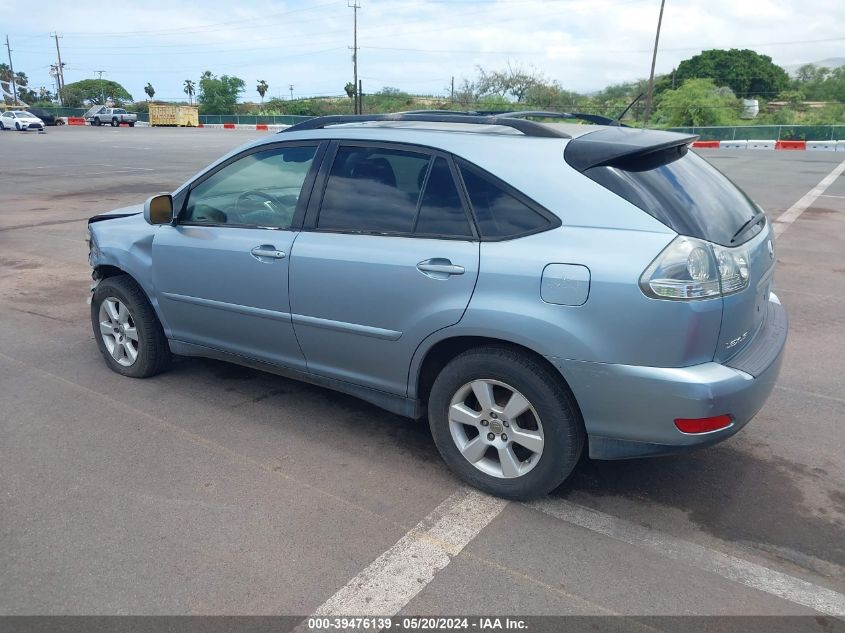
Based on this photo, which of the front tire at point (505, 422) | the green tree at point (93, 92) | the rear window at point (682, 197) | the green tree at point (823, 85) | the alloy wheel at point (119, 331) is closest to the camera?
the rear window at point (682, 197)

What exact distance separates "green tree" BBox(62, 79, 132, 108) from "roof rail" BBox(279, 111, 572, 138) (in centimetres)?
11383

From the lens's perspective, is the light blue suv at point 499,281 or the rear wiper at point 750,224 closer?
the light blue suv at point 499,281

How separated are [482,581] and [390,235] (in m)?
1.67

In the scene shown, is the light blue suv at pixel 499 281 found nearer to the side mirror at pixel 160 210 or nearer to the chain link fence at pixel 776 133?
the side mirror at pixel 160 210

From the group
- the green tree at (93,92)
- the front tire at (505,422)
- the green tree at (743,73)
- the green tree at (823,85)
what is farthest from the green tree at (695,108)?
the green tree at (93,92)

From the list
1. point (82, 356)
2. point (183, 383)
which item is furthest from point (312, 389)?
point (82, 356)

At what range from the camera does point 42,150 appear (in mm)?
29188

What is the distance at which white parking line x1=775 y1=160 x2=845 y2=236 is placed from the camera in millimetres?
11570

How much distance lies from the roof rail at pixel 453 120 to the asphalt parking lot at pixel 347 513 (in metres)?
1.69

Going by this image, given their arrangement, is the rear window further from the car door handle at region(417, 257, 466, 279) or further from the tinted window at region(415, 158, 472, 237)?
the car door handle at region(417, 257, 466, 279)

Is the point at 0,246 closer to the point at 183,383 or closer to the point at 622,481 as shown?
the point at 183,383

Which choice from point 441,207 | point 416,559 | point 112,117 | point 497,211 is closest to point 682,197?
point 497,211

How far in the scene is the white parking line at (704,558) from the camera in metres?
2.72

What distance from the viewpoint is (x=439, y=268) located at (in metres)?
3.34
